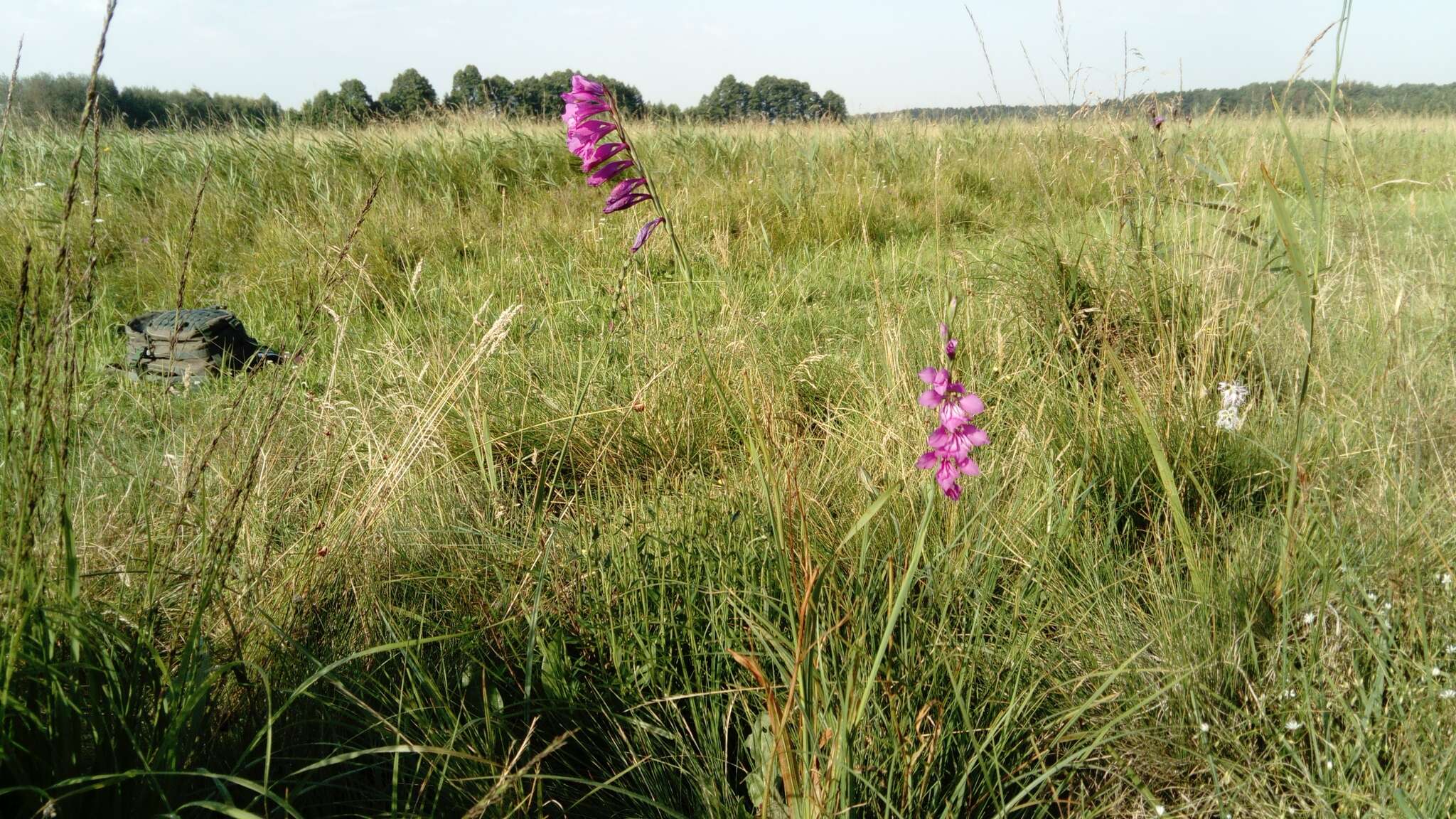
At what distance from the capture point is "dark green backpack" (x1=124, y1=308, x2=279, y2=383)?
3432mm

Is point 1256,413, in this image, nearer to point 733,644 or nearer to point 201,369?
point 733,644

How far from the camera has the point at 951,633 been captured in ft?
4.46

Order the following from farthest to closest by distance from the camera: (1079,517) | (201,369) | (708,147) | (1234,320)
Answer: (708,147) < (201,369) < (1234,320) < (1079,517)

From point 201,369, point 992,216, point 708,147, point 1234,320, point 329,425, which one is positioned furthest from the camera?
point 708,147

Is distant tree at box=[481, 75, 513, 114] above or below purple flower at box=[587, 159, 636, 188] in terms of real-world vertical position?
above

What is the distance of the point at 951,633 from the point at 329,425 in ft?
5.15

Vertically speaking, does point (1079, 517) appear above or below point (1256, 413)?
below

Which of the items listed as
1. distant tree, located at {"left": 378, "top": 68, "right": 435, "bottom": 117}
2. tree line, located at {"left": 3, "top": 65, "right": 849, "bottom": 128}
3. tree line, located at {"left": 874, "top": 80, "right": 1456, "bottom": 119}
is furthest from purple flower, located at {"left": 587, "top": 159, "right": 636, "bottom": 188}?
distant tree, located at {"left": 378, "top": 68, "right": 435, "bottom": 117}

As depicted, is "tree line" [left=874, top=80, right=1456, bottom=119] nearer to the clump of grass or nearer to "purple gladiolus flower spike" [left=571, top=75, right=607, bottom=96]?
the clump of grass

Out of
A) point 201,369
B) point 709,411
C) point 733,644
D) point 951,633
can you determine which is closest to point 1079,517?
point 951,633

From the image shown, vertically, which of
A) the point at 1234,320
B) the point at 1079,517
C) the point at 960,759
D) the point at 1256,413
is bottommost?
the point at 960,759

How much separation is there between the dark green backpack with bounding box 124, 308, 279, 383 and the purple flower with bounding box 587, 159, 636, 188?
2.56 metres

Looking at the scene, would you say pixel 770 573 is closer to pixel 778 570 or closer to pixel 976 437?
pixel 778 570

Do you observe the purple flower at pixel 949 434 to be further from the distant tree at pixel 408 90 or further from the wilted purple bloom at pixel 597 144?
the distant tree at pixel 408 90
